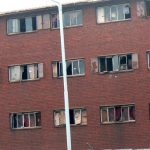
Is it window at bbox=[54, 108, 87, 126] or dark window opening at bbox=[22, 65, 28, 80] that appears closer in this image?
window at bbox=[54, 108, 87, 126]

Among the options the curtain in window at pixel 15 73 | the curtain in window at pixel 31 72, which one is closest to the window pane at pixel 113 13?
the curtain in window at pixel 31 72

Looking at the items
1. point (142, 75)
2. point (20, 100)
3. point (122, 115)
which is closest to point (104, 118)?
point (122, 115)

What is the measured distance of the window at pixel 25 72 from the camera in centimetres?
3372

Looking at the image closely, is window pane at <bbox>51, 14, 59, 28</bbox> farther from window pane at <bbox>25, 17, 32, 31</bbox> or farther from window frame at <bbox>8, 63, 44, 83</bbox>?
window frame at <bbox>8, 63, 44, 83</bbox>

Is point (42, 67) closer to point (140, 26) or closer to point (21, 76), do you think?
point (21, 76)

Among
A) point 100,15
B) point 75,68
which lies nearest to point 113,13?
point 100,15

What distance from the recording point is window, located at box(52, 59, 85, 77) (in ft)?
108

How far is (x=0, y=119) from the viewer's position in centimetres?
3416

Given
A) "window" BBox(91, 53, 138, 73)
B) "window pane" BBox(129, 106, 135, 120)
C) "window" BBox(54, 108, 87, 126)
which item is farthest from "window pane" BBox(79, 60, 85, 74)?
"window pane" BBox(129, 106, 135, 120)

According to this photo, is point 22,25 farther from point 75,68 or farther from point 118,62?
point 118,62

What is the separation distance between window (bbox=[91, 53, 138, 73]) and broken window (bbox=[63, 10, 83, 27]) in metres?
2.80

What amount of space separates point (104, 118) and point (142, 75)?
355 cm

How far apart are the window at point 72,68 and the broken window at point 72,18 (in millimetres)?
2472

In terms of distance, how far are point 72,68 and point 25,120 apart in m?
4.62
